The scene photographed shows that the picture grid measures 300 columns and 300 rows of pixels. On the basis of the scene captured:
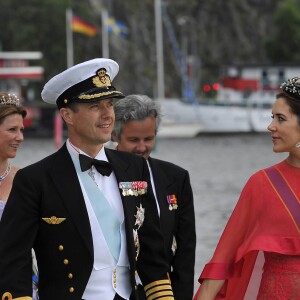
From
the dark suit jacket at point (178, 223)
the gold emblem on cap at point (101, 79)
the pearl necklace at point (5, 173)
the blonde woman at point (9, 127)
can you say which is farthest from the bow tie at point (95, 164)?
the pearl necklace at point (5, 173)

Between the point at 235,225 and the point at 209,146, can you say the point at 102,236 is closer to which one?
the point at 235,225

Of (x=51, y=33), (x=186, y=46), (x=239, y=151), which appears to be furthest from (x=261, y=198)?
(x=186, y=46)

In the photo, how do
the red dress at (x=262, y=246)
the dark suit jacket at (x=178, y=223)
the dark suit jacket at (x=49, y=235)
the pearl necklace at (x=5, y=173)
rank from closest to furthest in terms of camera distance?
the dark suit jacket at (x=49, y=235) < the red dress at (x=262, y=246) < the dark suit jacket at (x=178, y=223) < the pearl necklace at (x=5, y=173)

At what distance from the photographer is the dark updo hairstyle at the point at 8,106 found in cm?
648

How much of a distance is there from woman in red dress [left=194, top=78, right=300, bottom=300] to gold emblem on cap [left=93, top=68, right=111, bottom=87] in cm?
79

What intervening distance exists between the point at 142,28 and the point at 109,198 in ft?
339

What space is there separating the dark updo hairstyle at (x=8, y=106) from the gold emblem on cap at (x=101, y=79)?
1.74 m

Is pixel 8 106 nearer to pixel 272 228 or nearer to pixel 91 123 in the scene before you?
pixel 91 123

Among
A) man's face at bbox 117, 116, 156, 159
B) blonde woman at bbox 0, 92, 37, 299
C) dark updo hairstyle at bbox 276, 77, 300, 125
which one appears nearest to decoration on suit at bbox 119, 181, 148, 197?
dark updo hairstyle at bbox 276, 77, 300, 125

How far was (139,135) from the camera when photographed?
5789mm

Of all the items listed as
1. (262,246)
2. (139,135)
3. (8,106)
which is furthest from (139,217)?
(8,106)

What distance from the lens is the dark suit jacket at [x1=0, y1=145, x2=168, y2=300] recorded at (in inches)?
182

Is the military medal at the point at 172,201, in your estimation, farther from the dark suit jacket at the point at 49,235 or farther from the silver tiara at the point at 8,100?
the silver tiara at the point at 8,100

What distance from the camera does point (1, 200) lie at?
6.44 meters
